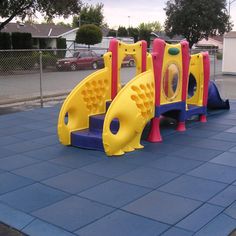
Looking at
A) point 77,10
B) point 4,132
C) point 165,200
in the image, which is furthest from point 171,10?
→ point 165,200

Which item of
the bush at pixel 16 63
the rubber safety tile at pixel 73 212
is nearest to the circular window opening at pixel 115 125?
the rubber safety tile at pixel 73 212

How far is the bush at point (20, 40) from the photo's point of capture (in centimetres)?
2744

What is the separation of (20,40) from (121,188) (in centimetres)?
2438

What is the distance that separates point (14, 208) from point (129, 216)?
4.15 ft

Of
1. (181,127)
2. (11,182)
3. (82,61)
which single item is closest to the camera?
(11,182)

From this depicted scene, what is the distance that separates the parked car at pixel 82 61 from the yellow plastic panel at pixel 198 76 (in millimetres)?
11178

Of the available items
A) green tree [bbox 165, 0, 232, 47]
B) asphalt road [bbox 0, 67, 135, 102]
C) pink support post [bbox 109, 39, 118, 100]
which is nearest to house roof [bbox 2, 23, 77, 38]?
green tree [bbox 165, 0, 232, 47]

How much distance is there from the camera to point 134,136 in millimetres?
6828

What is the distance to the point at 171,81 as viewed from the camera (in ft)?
26.5

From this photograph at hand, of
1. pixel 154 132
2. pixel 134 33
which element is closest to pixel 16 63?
pixel 154 132

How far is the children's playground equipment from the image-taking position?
658 centimetres

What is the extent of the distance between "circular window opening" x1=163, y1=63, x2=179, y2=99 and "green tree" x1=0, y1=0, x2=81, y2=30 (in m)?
16.3

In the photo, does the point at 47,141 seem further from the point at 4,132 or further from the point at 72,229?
the point at 72,229

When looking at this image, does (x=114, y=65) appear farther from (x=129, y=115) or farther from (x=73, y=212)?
(x=73, y=212)
